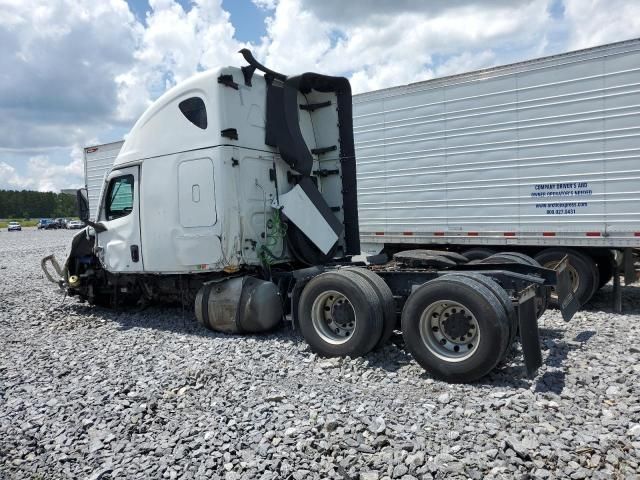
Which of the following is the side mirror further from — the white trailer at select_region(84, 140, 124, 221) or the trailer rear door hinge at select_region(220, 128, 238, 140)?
the white trailer at select_region(84, 140, 124, 221)

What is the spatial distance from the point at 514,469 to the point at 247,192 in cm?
511

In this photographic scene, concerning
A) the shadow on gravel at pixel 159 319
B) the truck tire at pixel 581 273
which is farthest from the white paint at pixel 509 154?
the shadow on gravel at pixel 159 319

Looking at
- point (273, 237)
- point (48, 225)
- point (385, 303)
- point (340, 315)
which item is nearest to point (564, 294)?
point (385, 303)

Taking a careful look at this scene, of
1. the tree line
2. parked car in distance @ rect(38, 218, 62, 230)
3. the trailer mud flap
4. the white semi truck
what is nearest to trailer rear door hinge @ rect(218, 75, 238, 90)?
the white semi truck

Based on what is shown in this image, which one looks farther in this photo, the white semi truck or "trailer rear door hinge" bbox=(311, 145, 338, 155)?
"trailer rear door hinge" bbox=(311, 145, 338, 155)

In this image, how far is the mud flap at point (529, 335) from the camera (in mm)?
4730

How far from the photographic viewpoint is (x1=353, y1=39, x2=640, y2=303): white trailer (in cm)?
789

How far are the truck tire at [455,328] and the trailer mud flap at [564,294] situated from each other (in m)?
1.26

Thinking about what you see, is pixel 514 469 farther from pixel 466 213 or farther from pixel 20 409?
pixel 466 213

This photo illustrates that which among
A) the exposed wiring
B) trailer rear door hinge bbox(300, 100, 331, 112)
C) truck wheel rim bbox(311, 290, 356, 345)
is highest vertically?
trailer rear door hinge bbox(300, 100, 331, 112)

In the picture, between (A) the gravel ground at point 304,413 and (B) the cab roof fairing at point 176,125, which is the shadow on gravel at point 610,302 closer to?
(A) the gravel ground at point 304,413

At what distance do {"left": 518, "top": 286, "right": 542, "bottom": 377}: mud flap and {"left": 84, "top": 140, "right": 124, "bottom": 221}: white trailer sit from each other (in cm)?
1520

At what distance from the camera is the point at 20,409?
4859mm

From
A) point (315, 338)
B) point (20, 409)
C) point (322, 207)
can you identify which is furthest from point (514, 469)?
point (322, 207)
